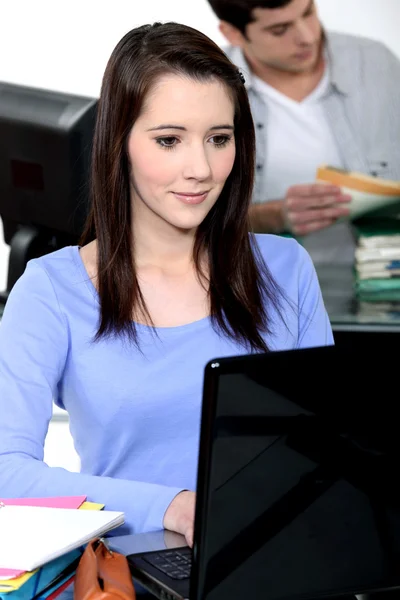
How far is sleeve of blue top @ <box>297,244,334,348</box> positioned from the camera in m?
1.90

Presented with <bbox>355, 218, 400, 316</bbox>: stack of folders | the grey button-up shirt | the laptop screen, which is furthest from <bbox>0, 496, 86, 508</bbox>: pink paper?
the grey button-up shirt

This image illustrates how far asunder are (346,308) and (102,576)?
2633 mm

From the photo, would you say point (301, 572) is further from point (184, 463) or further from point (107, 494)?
point (184, 463)

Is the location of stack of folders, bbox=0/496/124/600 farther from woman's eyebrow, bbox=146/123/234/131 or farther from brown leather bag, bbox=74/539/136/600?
woman's eyebrow, bbox=146/123/234/131

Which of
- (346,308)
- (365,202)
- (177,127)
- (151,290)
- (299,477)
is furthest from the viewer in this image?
(365,202)

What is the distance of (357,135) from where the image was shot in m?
4.00

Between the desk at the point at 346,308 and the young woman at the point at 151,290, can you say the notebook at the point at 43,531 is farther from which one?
the desk at the point at 346,308

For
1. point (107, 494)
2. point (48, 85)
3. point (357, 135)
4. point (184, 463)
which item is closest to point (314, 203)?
point (357, 135)

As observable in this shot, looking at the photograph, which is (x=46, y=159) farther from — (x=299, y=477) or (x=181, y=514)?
(x=299, y=477)

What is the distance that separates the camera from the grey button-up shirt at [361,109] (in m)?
3.97

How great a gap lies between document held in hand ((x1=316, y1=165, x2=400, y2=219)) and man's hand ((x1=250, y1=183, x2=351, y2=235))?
25mm

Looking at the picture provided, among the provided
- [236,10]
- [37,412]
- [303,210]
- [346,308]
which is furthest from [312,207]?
[37,412]

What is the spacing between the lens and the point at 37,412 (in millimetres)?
1679

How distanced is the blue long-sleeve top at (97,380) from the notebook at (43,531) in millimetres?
276
